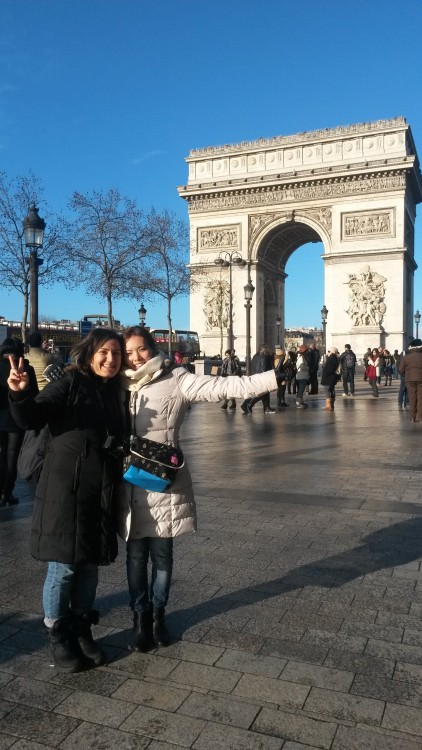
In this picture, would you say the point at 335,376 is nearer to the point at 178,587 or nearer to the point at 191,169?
the point at 178,587

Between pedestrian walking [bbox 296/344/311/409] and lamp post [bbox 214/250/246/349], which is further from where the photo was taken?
lamp post [bbox 214/250/246/349]

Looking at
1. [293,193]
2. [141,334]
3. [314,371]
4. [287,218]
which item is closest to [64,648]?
[141,334]

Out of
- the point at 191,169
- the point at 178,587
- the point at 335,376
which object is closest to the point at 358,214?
the point at 191,169

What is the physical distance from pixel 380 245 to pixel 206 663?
107ft

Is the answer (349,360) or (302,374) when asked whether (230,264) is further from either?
(302,374)

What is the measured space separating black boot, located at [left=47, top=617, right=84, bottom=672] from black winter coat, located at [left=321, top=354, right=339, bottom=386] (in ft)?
45.7

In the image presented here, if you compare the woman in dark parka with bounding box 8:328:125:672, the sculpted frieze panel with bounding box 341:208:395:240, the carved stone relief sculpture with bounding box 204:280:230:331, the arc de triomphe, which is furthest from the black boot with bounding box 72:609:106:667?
the carved stone relief sculpture with bounding box 204:280:230:331

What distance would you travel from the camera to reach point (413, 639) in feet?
10.2

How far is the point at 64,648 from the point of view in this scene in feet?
9.26

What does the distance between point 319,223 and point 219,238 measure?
583 centimetres

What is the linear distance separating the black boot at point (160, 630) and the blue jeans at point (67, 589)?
355mm

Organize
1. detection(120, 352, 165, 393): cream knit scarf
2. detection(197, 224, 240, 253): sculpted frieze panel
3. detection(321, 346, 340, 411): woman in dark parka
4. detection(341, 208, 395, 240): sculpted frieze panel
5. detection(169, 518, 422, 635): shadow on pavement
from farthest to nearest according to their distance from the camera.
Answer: detection(197, 224, 240, 253): sculpted frieze panel < detection(341, 208, 395, 240): sculpted frieze panel < detection(321, 346, 340, 411): woman in dark parka < detection(169, 518, 422, 635): shadow on pavement < detection(120, 352, 165, 393): cream knit scarf

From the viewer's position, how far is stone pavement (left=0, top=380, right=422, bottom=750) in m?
2.38

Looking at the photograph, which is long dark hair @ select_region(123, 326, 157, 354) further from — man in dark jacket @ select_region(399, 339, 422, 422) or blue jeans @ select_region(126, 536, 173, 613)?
man in dark jacket @ select_region(399, 339, 422, 422)
